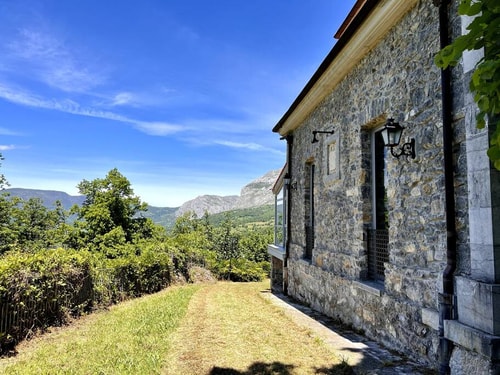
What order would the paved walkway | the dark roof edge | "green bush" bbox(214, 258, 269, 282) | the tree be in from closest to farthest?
the tree, the paved walkway, the dark roof edge, "green bush" bbox(214, 258, 269, 282)

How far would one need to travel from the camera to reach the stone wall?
3.99m

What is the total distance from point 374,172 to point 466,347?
324 centimetres

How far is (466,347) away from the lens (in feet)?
10.2

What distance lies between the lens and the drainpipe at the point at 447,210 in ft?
11.3

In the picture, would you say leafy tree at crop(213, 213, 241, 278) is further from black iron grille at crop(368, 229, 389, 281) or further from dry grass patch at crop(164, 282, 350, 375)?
black iron grille at crop(368, 229, 389, 281)

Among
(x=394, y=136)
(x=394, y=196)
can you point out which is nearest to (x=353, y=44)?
(x=394, y=136)

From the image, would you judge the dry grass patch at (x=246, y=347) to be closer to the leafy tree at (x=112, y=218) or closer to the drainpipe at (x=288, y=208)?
the drainpipe at (x=288, y=208)

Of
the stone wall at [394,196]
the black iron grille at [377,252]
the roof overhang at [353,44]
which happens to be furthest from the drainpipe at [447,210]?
the black iron grille at [377,252]

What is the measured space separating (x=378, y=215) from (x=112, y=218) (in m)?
22.8

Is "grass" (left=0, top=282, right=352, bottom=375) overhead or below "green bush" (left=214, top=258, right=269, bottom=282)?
overhead

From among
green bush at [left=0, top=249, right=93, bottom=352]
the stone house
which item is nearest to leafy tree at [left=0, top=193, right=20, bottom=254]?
green bush at [left=0, top=249, right=93, bottom=352]

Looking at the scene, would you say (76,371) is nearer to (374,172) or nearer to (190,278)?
(374,172)

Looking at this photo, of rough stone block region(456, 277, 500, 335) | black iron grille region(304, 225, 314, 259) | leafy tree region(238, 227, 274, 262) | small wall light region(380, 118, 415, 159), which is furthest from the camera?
leafy tree region(238, 227, 274, 262)

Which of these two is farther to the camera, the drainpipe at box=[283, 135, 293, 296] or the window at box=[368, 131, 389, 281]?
the drainpipe at box=[283, 135, 293, 296]
